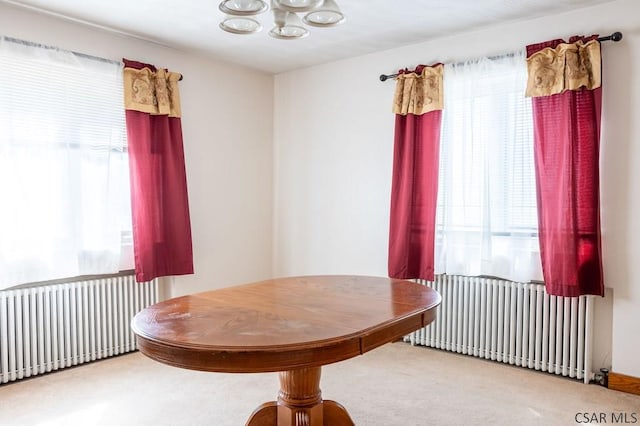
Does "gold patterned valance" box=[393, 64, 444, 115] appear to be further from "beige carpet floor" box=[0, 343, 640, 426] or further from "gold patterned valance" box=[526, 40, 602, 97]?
"beige carpet floor" box=[0, 343, 640, 426]

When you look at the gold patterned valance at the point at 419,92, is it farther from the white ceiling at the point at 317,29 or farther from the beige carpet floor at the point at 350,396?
the beige carpet floor at the point at 350,396

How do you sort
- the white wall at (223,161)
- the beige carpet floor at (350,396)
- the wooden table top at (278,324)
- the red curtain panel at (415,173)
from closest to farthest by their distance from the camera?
the wooden table top at (278,324)
the beige carpet floor at (350,396)
the red curtain panel at (415,173)
the white wall at (223,161)

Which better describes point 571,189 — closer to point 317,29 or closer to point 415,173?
point 415,173

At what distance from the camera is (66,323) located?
10.8 ft

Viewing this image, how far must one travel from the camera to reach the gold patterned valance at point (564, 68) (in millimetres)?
2939

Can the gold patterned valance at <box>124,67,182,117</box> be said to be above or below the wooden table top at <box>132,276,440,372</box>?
above

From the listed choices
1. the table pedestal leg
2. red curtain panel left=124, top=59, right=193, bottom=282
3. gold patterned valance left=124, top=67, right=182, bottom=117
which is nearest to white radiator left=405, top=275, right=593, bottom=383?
the table pedestal leg

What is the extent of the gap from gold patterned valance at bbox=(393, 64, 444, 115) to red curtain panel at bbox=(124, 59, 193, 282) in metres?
1.79

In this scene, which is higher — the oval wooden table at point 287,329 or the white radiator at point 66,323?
the oval wooden table at point 287,329

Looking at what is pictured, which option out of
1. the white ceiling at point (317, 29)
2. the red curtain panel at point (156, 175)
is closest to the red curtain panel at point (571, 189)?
the white ceiling at point (317, 29)

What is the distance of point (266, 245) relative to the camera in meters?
4.80

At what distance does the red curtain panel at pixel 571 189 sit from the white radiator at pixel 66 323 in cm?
296

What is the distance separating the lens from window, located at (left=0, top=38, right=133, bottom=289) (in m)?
3.00

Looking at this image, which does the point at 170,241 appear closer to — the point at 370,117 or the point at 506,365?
the point at 370,117
